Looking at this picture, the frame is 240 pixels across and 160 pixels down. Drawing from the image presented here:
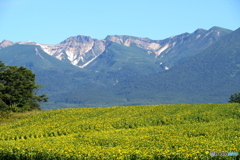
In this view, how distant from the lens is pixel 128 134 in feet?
131

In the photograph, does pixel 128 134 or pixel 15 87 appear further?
pixel 15 87

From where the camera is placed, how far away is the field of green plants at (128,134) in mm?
27844

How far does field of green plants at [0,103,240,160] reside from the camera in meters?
27.8

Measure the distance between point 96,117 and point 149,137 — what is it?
2109 centimetres

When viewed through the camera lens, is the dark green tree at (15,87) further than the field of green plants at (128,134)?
Yes

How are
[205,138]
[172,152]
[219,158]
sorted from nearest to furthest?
1. [219,158]
2. [172,152]
3. [205,138]

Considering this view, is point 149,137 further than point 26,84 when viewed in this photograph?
No

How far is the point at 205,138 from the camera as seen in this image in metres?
33.2

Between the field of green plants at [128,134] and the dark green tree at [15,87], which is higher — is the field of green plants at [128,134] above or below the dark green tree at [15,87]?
below

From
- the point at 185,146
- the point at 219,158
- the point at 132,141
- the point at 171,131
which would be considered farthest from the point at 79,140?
the point at 219,158

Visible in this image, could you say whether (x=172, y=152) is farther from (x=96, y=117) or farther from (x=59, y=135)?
(x=96, y=117)

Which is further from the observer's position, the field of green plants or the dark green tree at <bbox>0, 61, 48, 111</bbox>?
the dark green tree at <bbox>0, 61, 48, 111</bbox>

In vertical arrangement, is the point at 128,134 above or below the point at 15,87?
below

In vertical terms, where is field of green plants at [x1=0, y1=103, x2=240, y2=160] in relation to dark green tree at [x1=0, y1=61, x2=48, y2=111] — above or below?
below
